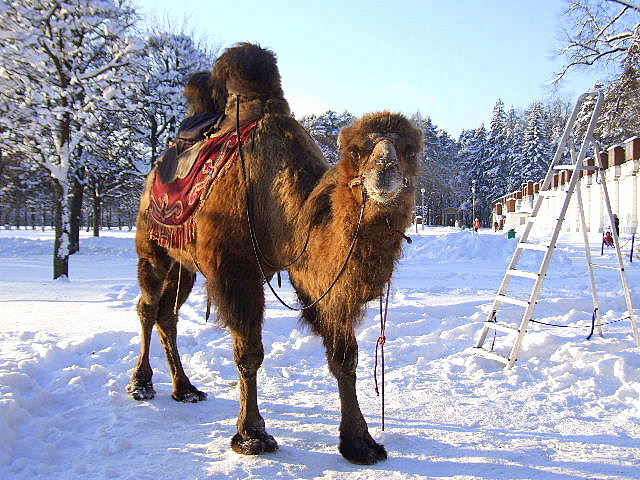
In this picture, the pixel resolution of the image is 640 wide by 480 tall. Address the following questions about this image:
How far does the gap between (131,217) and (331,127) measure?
102ft

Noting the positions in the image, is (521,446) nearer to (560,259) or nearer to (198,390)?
(198,390)

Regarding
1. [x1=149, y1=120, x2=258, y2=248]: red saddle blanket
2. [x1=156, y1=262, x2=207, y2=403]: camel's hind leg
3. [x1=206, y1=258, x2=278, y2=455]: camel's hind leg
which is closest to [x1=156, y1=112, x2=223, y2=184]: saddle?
[x1=149, y1=120, x2=258, y2=248]: red saddle blanket

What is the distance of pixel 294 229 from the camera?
11.9 feet

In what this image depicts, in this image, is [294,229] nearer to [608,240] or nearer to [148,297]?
[148,297]

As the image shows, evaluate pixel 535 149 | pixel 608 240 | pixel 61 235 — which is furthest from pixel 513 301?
pixel 535 149

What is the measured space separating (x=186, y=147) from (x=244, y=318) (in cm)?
216

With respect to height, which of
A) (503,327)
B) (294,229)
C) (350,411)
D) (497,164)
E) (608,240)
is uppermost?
(497,164)

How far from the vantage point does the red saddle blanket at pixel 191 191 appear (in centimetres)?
427

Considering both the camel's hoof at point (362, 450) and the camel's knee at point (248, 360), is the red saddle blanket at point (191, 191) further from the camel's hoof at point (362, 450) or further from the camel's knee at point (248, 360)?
the camel's hoof at point (362, 450)

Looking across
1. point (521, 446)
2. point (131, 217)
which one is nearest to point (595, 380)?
point (521, 446)

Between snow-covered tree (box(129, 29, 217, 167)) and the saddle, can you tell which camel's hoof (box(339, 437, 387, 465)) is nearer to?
the saddle

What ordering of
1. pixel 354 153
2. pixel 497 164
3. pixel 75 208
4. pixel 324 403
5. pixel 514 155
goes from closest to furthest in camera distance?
pixel 354 153, pixel 324 403, pixel 75 208, pixel 514 155, pixel 497 164

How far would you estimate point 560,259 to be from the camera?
60.3ft

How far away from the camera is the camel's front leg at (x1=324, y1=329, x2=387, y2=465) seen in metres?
3.65
